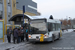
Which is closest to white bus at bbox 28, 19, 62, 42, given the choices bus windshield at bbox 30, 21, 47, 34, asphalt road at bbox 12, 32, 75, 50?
bus windshield at bbox 30, 21, 47, 34

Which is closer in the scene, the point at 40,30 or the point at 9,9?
the point at 40,30

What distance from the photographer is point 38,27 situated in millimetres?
13398

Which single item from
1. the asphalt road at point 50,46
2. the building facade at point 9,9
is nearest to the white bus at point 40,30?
the asphalt road at point 50,46

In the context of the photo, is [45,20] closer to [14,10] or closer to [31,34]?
[31,34]

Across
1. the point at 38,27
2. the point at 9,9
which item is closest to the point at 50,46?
the point at 38,27

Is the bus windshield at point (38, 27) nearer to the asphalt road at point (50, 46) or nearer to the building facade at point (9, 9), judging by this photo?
the asphalt road at point (50, 46)

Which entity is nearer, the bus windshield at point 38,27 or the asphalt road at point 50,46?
the asphalt road at point 50,46

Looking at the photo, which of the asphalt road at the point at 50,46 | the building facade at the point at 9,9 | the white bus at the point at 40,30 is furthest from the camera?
the building facade at the point at 9,9

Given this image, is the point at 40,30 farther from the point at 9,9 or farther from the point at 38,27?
the point at 9,9

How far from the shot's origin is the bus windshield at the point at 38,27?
43.4 feet

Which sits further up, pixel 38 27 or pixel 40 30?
pixel 38 27

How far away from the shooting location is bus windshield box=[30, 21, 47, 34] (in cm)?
1323

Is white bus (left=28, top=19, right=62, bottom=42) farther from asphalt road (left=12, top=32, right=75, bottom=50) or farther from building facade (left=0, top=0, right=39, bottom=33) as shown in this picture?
building facade (left=0, top=0, right=39, bottom=33)

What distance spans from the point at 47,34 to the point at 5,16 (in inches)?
673
